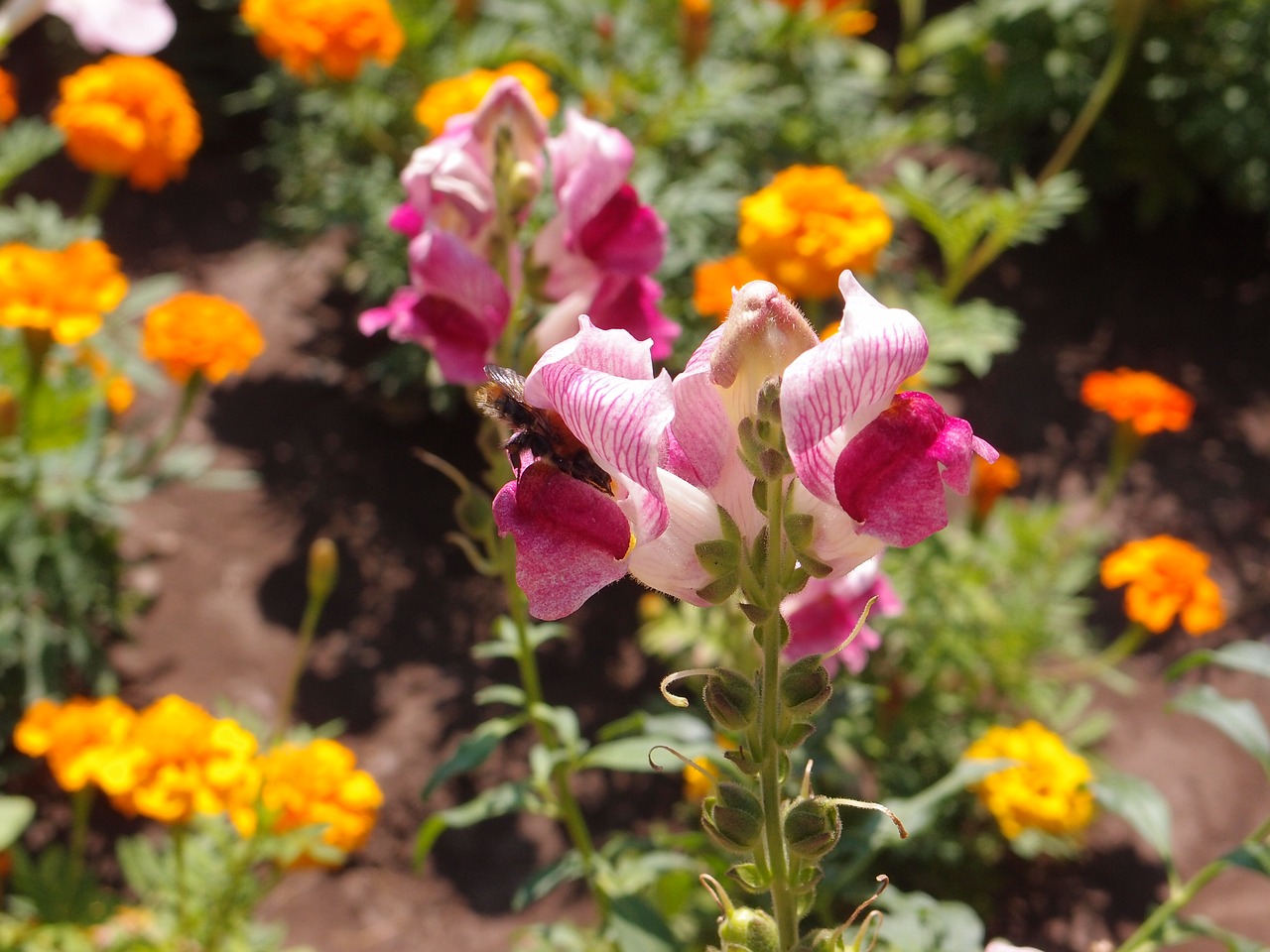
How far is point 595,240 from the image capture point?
140 centimetres

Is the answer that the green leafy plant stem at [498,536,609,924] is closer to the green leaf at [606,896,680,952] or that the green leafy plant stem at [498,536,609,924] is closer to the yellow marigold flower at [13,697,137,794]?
the green leaf at [606,896,680,952]

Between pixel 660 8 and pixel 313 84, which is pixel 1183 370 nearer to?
pixel 660 8

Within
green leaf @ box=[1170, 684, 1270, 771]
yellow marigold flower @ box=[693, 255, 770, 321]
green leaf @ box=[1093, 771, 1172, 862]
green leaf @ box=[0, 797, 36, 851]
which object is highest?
yellow marigold flower @ box=[693, 255, 770, 321]

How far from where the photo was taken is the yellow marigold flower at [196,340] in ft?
7.42

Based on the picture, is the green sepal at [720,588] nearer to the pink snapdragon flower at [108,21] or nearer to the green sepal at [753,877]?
the green sepal at [753,877]

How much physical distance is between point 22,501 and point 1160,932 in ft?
7.79

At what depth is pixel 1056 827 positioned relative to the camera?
7.03ft

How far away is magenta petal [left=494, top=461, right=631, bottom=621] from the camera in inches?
33.4

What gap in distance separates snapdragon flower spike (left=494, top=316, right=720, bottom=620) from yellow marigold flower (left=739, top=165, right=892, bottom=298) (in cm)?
133

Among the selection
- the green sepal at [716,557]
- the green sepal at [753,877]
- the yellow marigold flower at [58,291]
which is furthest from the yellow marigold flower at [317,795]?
the green sepal at [716,557]

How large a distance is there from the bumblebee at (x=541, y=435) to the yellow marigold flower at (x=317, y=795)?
1.13m

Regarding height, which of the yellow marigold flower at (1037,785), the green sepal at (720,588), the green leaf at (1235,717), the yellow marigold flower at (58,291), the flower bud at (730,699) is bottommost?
the yellow marigold flower at (1037,785)

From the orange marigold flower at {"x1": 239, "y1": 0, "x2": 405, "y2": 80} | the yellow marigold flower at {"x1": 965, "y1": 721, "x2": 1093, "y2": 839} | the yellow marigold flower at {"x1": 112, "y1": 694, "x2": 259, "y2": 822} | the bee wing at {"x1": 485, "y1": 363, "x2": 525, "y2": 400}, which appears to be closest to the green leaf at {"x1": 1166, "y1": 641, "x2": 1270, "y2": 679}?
the yellow marigold flower at {"x1": 965, "y1": 721, "x2": 1093, "y2": 839}

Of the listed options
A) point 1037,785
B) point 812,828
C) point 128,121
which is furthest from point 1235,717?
point 128,121
